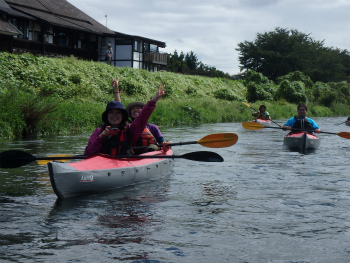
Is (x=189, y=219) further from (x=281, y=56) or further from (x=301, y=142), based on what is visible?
(x=281, y=56)

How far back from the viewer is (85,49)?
110 feet

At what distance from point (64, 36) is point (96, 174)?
2671 centimetres

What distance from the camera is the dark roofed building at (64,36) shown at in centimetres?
2777

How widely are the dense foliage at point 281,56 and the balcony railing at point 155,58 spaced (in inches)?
831

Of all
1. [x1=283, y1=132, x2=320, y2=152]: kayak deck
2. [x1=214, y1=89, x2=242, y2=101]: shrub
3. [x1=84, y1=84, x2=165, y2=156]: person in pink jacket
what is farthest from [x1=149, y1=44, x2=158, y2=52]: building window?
[x1=84, y1=84, x2=165, y2=156]: person in pink jacket

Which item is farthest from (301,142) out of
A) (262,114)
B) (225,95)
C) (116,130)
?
(225,95)

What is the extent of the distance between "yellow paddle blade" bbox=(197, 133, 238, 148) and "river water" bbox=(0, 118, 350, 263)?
67cm

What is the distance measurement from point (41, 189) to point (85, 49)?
2697cm

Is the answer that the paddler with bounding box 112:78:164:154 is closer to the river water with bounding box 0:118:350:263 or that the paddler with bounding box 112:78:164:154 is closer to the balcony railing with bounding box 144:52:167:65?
the river water with bounding box 0:118:350:263

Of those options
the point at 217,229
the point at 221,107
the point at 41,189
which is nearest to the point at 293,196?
the point at 217,229

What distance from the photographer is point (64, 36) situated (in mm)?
31844

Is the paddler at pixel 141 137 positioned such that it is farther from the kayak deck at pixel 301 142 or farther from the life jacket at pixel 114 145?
the kayak deck at pixel 301 142

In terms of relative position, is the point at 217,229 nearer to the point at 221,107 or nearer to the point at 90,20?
the point at 221,107

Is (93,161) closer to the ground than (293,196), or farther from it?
farther from it
